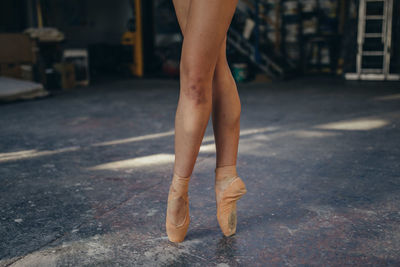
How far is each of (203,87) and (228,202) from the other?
1.11ft

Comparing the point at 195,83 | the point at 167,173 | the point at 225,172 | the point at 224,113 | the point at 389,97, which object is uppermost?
the point at 195,83

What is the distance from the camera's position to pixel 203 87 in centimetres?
107

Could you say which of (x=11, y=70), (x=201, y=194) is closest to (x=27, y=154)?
(x=201, y=194)

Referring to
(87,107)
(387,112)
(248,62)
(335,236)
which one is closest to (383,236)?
(335,236)

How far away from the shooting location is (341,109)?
3705 mm

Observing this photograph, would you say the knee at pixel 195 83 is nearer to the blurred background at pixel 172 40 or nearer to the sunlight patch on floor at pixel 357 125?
the sunlight patch on floor at pixel 357 125

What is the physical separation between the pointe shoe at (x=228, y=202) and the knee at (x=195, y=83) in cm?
26

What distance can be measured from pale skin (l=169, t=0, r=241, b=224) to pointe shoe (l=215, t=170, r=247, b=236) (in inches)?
2.6

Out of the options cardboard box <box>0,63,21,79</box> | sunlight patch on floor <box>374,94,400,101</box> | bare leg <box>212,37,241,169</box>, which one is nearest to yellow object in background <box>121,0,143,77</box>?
cardboard box <box>0,63,21,79</box>

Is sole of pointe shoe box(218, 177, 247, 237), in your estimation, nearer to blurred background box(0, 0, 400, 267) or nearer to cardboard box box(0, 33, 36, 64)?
blurred background box(0, 0, 400, 267)

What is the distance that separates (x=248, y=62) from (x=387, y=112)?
4.38m

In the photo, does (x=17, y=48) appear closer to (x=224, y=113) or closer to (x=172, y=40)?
(x=172, y=40)

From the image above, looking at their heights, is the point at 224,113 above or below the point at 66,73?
above

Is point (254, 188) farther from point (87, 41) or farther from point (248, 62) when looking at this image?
point (87, 41)
